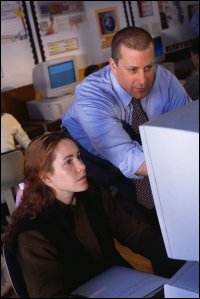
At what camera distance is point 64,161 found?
144cm

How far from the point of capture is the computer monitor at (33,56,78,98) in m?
3.87

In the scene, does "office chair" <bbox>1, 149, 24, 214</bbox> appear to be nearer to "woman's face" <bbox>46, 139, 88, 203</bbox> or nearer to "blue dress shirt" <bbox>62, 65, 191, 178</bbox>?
"blue dress shirt" <bbox>62, 65, 191, 178</bbox>

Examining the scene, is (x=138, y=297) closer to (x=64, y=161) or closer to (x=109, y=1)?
(x=64, y=161)

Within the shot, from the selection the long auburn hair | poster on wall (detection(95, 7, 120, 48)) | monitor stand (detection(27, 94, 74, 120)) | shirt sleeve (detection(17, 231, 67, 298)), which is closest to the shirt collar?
the long auburn hair

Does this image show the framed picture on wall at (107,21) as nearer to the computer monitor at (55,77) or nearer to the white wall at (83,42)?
the white wall at (83,42)

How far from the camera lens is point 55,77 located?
3900mm

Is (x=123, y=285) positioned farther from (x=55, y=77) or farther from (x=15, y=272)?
(x=55, y=77)

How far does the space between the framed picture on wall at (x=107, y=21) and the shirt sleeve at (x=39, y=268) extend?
3.75 meters

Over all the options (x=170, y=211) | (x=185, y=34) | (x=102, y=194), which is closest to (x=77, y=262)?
(x=102, y=194)

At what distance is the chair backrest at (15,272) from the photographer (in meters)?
1.28

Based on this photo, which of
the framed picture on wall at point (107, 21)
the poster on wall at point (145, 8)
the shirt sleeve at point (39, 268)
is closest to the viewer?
the shirt sleeve at point (39, 268)

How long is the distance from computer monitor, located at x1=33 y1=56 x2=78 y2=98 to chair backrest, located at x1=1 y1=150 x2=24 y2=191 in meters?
1.04

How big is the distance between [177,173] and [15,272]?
0.74m

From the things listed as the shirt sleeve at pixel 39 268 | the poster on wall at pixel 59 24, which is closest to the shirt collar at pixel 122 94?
the shirt sleeve at pixel 39 268
